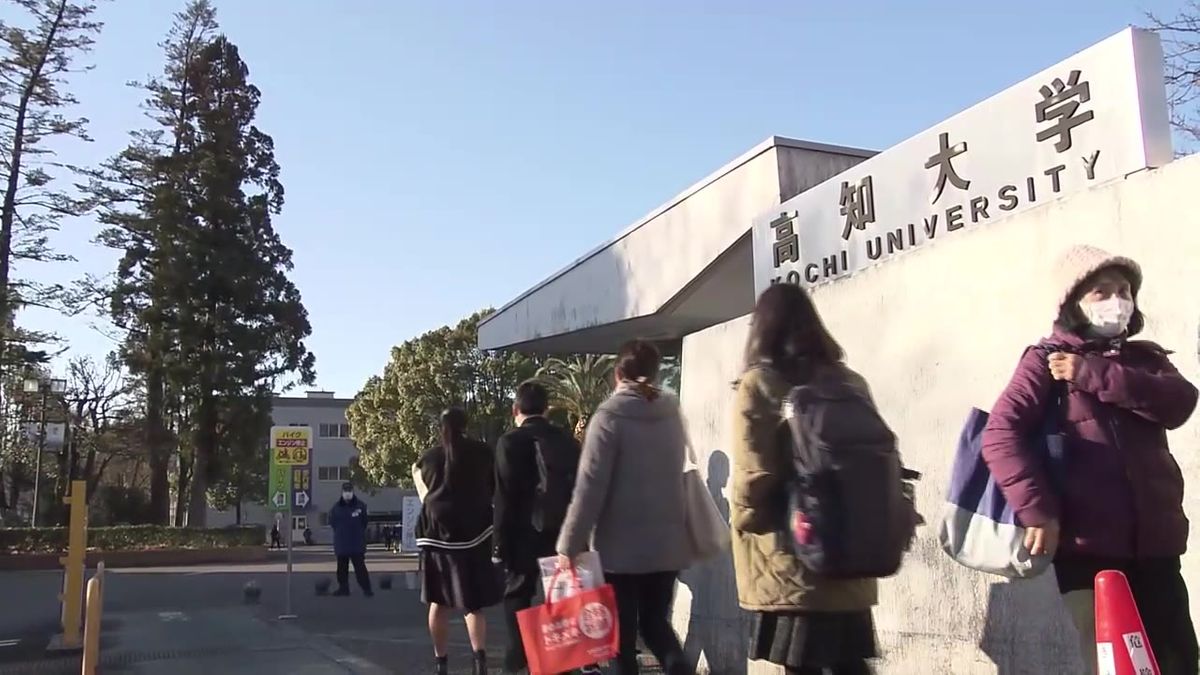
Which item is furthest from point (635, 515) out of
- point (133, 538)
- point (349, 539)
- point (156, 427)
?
point (156, 427)

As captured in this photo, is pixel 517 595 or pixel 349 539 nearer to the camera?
pixel 517 595

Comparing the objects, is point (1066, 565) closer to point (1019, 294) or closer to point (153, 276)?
point (1019, 294)

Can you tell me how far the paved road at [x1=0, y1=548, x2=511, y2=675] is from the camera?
8195mm

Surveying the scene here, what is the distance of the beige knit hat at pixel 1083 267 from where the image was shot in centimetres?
333

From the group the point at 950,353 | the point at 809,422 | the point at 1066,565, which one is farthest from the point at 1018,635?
the point at 809,422

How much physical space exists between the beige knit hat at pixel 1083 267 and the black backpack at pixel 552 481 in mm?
2799

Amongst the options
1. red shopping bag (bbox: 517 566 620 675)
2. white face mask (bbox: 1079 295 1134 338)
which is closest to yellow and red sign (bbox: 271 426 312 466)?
red shopping bag (bbox: 517 566 620 675)

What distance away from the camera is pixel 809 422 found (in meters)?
3.39

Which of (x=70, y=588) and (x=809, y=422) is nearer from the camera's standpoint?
(x=809, y=422)

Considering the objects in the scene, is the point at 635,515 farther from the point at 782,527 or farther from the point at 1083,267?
the point at 1083,267

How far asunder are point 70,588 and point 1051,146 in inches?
349

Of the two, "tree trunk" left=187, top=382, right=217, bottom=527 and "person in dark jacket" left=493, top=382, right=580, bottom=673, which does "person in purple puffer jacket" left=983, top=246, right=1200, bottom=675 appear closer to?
"person in dark jacket" left=493, top=382, right=580, bottom=673

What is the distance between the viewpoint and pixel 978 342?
5.02 m

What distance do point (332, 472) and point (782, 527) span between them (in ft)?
252
